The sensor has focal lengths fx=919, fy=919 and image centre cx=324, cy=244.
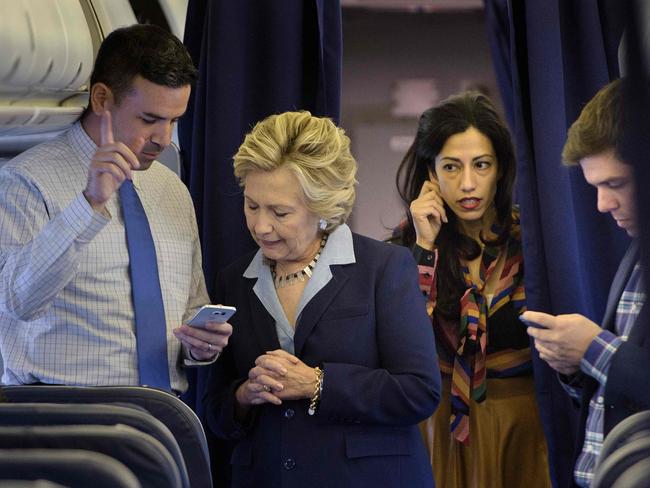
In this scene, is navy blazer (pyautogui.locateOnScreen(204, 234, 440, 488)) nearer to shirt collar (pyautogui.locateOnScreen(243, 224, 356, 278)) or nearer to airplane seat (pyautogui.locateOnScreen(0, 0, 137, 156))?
shirt collar (pyautogui.locateOnScreen(243, 224, 356, 278))

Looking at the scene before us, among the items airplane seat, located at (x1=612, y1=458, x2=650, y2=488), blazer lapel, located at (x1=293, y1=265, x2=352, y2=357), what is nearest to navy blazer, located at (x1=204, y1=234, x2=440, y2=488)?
blazer lapel, located at (x1=293, y1=265, x2=352, y2=357)

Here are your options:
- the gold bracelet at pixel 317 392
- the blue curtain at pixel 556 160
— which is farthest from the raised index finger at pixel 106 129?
the blue curtain at pixel 556 160

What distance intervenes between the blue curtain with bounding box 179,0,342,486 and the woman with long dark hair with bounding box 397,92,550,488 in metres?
0.46

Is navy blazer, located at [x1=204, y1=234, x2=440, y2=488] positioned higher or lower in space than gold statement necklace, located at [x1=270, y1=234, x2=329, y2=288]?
lower

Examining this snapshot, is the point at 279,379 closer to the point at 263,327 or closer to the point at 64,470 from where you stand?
the point at 263,327

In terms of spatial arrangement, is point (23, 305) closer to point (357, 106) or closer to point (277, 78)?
point (277, 78)

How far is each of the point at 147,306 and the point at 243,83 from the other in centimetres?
123

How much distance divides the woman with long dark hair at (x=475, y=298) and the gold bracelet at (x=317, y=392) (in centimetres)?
91

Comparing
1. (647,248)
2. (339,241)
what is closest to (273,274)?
(339,241)

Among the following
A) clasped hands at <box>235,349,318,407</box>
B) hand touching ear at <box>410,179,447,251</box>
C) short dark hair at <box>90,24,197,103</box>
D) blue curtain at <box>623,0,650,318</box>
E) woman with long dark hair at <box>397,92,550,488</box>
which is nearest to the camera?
blue curtain at <box>623,0,650,318</box>

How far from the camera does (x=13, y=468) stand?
4.46 ft

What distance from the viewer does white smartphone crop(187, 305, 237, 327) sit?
224cm

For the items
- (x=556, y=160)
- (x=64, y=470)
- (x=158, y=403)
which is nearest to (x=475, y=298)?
(x=556, y=160)

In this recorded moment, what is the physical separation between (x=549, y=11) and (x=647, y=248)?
285 centimetres
